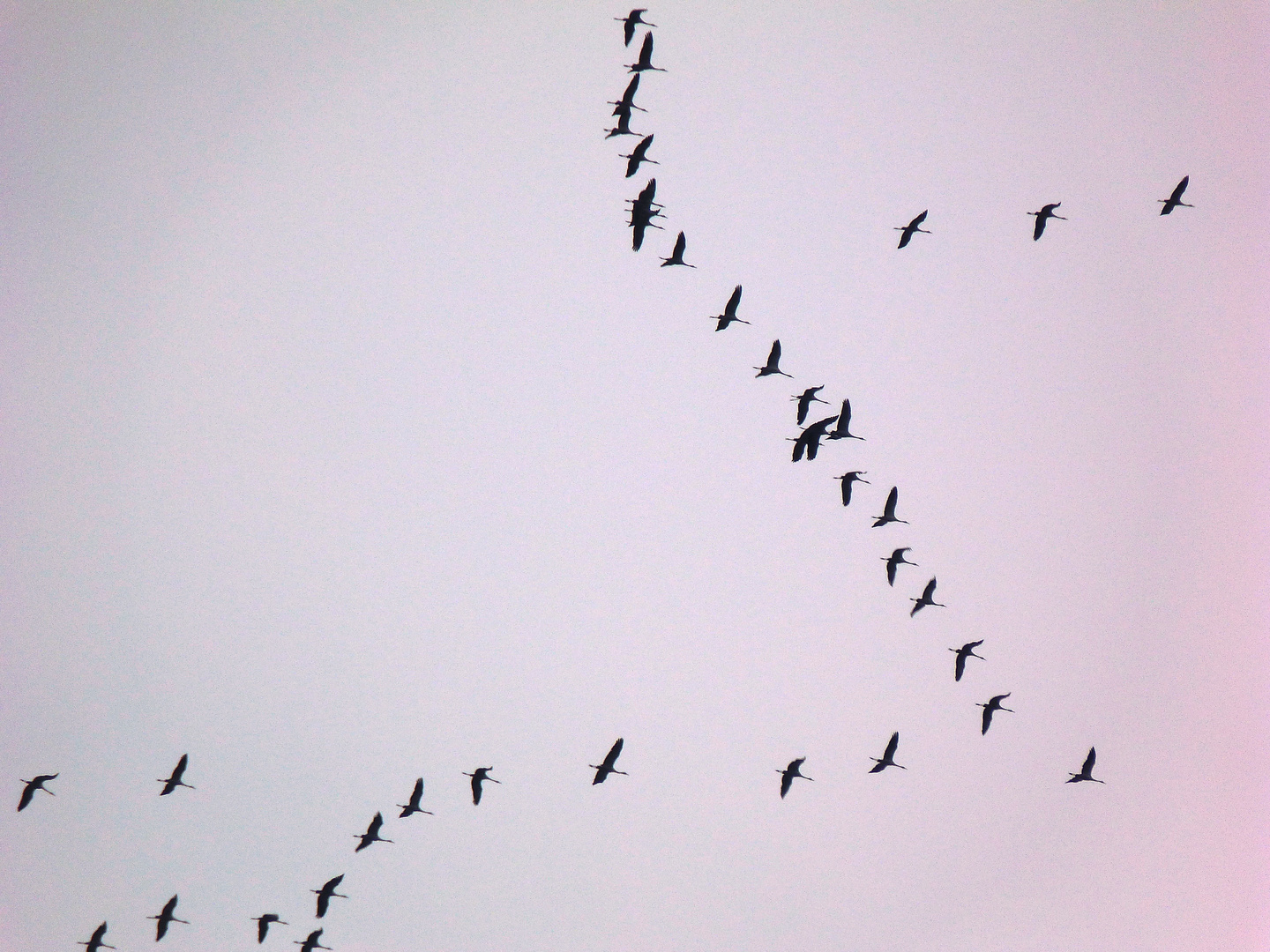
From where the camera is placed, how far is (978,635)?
411 ft

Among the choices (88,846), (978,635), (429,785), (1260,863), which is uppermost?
(978,635)

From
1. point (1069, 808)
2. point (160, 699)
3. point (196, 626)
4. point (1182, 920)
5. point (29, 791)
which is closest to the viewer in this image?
point (29, 791)

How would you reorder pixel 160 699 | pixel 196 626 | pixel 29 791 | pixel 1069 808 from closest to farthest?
1. pixel 29 791
2. pixel 1069 808
3. pixel 160 699
4. pixel 196 626

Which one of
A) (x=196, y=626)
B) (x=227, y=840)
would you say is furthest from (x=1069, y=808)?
(x=196, y=626)

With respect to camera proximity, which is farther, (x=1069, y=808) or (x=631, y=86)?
(x=1069, y=808)

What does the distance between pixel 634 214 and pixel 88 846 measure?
83.0 meters

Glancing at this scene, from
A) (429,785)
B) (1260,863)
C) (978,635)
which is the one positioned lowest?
(429,785)

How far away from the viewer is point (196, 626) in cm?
15825

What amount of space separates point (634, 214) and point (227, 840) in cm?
8349

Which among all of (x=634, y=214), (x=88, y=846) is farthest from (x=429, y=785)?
(x=634, y=214)

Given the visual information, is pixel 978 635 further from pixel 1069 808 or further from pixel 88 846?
pixel 88 846

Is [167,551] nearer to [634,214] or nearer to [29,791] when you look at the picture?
[29,791]

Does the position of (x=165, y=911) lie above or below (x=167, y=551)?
below

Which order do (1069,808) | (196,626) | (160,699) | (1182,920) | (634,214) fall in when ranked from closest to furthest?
(634,214)
(1182,920)
(1069,808)
(160,699)
(196,626)
